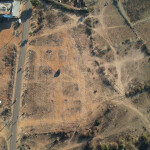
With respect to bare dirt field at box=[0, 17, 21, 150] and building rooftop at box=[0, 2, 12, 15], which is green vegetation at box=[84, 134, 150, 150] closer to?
bare dirt field at box=[0, 17, 21, 150]

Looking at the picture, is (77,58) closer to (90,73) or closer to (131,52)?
(90,73)

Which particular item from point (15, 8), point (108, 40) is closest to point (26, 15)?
point (15, 8)

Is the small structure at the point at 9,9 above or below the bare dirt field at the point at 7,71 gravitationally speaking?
above

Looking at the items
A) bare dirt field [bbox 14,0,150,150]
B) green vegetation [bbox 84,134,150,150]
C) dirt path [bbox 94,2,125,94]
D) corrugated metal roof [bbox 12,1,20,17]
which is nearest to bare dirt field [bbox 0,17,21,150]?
corrugated metal roof [bbox 12,1,20,17]

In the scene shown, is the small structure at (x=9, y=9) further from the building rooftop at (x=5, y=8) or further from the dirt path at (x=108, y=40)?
the dirt path at (x=108, y=40)

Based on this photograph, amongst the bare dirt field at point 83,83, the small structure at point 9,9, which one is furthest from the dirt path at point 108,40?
the small structure at point 9,9

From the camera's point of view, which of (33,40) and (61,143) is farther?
(33,40)

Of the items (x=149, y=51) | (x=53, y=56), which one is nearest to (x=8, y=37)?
(x=53, y=56)

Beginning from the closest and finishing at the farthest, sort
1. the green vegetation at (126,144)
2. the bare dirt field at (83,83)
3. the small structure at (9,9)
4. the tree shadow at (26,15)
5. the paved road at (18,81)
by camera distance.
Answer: the paved road at (18,81) → the green vegetation at (126,144) → the bare dirt field at (83,83) → the small structure at (9,9) → the tree shadow at (26,15)

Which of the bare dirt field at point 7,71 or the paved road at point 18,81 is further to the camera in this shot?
the bare dirt field at point 7,71
